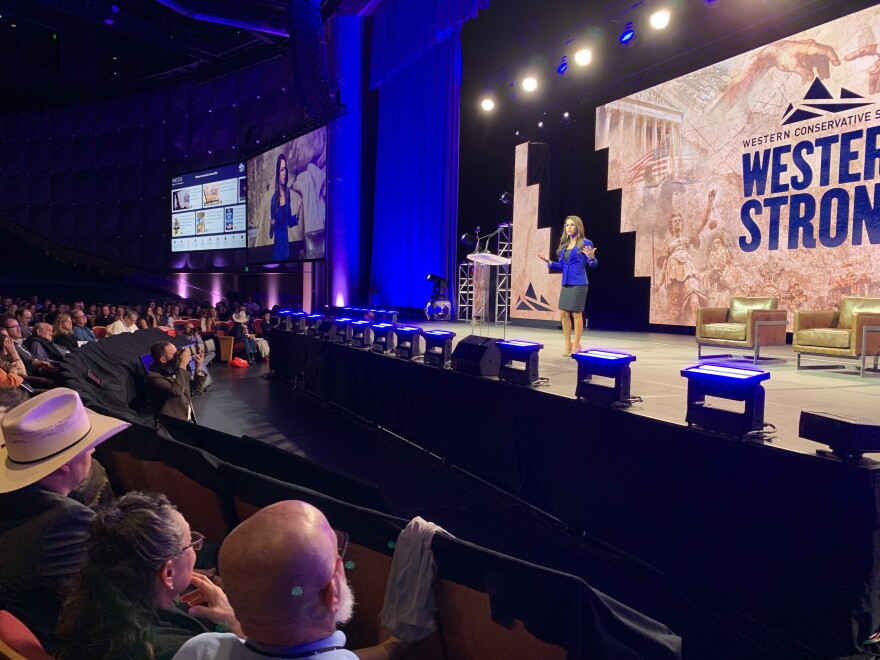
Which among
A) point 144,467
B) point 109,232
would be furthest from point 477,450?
point 109,232

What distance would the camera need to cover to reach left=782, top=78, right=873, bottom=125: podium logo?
22.3ft

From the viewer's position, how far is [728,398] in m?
2.73

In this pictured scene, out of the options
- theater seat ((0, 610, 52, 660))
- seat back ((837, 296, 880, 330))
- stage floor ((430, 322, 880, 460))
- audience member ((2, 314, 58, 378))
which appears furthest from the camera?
seat back ((837, 296, 880, 330))

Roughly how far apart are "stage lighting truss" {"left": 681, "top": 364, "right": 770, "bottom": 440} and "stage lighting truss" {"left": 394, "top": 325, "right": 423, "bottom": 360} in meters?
3.06

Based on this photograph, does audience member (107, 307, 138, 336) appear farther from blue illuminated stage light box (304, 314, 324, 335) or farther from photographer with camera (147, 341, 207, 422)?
photographer with camera (147, 341, 207, 422)

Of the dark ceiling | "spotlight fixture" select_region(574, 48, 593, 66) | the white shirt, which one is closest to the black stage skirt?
"spotlight fixture" select_region(574, 48, 593, 66)

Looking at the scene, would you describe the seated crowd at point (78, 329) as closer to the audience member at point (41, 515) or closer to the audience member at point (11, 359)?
the audience member at point (11, 359)

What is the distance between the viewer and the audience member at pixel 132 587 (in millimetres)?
1270

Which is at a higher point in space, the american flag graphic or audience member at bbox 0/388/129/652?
the american flag graphic

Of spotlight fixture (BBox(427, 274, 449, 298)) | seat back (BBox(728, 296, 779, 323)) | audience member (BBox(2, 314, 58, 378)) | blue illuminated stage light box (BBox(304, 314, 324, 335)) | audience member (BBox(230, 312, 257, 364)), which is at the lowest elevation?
audience member (BBox(230, 312, 257, 364))

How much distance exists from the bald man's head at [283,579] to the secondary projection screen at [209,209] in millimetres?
17532

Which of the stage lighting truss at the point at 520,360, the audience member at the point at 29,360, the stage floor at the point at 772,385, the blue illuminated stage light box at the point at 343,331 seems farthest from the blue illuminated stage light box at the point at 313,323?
the stage lighting truss at the point at 520,360

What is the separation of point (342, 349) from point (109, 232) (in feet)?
56.7

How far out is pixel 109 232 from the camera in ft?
68.8
